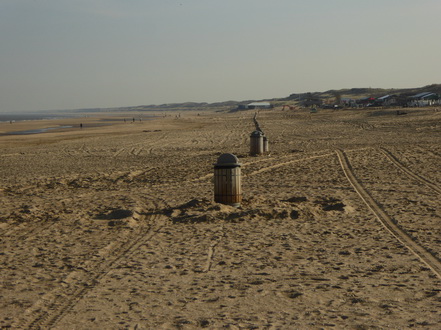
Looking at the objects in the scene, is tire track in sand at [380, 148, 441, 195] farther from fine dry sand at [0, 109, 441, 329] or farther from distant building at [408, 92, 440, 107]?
distant building at [408, 92, 440, 107]

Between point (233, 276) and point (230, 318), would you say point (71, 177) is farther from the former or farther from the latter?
point (230, 318)

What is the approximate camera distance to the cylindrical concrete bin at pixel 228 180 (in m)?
10.6

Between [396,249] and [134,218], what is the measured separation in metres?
4.51

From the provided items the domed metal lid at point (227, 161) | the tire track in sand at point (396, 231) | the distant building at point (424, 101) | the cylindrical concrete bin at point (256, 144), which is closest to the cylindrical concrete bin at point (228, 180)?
the domed metal lid at point (227, 161)

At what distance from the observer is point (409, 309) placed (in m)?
5.23

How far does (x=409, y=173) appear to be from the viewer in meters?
14.8

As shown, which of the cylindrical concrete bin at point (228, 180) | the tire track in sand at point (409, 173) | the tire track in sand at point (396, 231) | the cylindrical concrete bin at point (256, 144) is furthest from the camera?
the cylindrical concrete bin at point (256, 144)

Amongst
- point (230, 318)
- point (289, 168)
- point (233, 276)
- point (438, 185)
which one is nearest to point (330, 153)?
point (289, 168)

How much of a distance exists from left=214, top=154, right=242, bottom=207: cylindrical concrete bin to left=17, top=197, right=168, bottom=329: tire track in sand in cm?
160

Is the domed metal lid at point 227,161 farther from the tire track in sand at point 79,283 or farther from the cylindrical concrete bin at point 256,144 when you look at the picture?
the cylindrical concrete bin at point 256,144

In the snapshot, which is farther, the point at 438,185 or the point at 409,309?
the point at 438,185

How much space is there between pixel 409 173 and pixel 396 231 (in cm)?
684

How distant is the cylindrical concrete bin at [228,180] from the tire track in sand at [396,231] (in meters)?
2.50

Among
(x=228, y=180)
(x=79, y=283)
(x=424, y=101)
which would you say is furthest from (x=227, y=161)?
(x=424, y=101)
